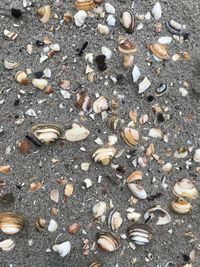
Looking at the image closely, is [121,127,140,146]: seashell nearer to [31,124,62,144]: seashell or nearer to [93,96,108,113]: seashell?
[93,96,108,113]: seashell

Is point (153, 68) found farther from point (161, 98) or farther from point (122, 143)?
point (122, 143)

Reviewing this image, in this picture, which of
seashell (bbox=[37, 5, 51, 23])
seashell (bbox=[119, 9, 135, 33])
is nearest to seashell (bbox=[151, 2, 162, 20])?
seashell (bbox=[119, 9, 135, 33])

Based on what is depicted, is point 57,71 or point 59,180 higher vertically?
point 57,71

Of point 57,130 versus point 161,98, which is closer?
point 57,130

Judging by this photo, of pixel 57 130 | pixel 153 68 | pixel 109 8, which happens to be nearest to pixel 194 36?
pixel 153 68

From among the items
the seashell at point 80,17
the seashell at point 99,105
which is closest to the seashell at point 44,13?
the seashell at point 80,17

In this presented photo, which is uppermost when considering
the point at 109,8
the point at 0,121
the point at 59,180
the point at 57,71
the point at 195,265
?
the point at 109,8

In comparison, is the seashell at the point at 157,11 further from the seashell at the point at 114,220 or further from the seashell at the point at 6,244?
the seashell at the point at 6,244
